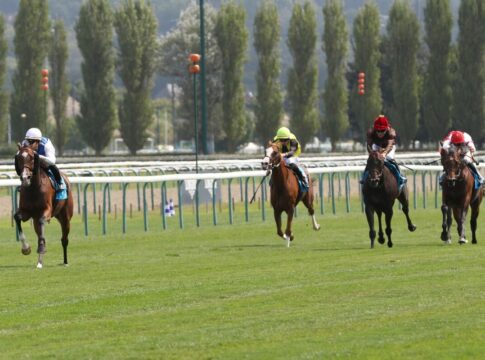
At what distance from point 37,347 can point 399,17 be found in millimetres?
63138

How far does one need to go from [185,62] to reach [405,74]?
3216cm

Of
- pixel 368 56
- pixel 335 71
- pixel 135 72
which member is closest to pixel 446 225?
pixel 135 72

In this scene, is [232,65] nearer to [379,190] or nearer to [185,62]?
[185,62]

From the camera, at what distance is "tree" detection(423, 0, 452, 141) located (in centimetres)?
6850

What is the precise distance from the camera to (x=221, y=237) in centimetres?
2161

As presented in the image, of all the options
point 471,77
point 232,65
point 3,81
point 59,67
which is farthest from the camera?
point 59,67

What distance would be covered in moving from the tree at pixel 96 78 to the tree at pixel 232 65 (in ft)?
16.6

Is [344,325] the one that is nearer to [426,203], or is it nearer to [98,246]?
[98,246]

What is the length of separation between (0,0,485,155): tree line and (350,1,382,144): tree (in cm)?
5

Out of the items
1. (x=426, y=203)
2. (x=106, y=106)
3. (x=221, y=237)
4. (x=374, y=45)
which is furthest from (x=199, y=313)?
(x=374, y=45)

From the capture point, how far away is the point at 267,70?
69.8 meters

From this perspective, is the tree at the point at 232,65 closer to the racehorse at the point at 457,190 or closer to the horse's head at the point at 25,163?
the racehorse at the point at 457,190

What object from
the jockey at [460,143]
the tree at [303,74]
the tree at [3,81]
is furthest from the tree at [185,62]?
the jockey at [460,143]

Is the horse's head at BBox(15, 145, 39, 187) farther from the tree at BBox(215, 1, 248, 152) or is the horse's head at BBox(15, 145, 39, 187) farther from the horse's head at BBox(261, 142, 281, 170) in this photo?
the tree at BBox(215, 1, 248, 152)
